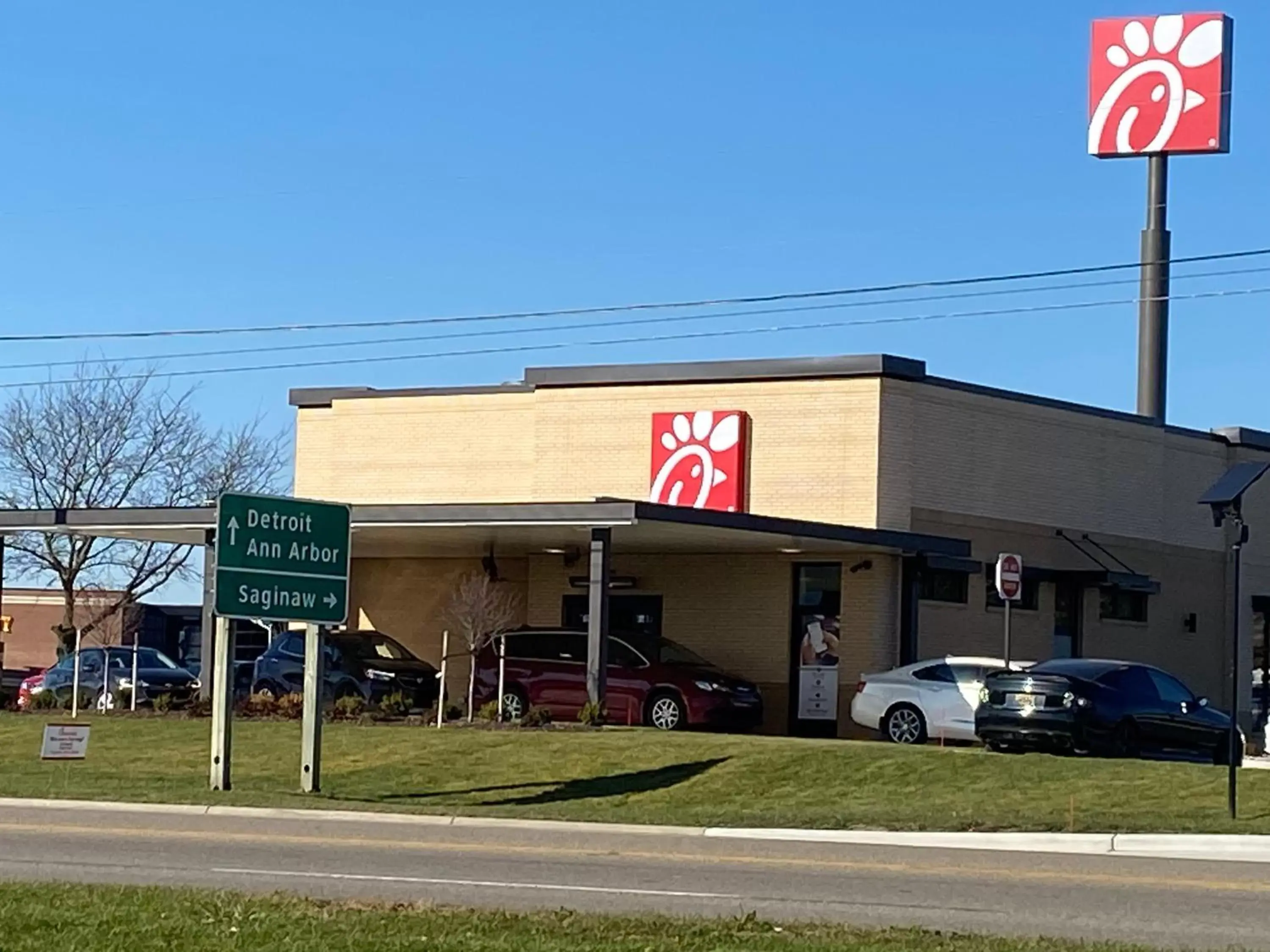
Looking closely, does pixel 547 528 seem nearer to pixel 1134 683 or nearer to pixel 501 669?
pixel 501 669

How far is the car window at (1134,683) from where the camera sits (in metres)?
25.8

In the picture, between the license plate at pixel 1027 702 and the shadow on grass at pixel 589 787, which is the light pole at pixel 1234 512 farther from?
the shadow on grass at pixel 589 787

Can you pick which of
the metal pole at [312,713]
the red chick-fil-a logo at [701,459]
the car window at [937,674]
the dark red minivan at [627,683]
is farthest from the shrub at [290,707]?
the car window at [937,674]

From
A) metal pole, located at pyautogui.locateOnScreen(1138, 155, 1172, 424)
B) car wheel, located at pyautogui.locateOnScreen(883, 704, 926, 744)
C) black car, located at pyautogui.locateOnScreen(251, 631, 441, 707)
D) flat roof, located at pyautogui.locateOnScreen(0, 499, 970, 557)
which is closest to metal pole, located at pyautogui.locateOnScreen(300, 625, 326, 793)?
flat roof, located at pyautogui.locateOnScreen(0, 499, 970, 557)

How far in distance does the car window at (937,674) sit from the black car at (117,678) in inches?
459

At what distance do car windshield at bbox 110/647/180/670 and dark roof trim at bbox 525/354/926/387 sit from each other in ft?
31.5

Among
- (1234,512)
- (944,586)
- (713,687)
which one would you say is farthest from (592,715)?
(1234,512)

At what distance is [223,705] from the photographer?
82.5ft

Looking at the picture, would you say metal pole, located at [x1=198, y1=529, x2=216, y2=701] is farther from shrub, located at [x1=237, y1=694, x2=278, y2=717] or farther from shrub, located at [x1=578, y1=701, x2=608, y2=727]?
shrub, located at [x1=578, y1=701, x2=608, y2=727]

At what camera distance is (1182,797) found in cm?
2212

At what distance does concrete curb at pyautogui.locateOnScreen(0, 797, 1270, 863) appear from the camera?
62.9 ft

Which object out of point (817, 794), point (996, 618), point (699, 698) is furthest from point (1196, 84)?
point (817, 794)

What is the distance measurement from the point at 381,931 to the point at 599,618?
1873 cm

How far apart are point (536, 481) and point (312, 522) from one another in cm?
1208
